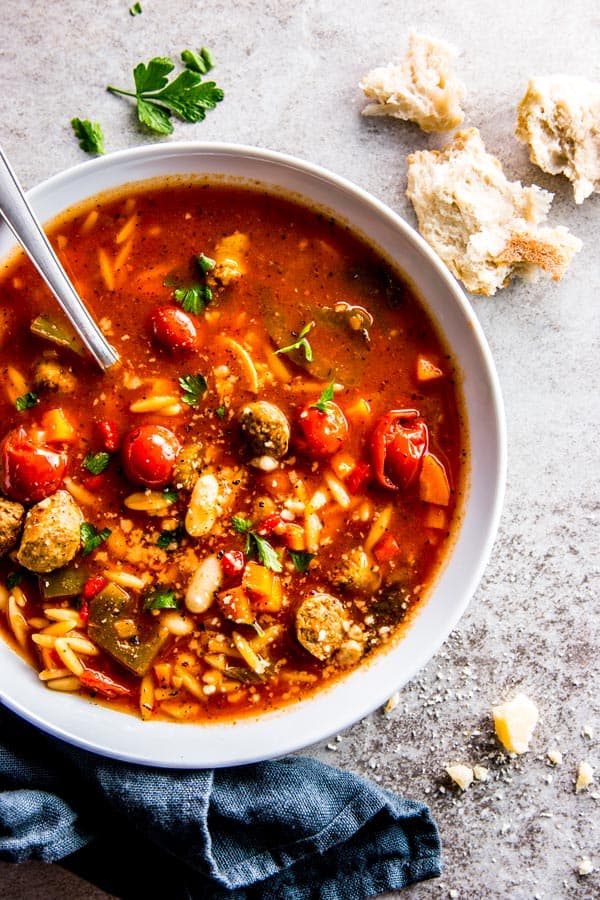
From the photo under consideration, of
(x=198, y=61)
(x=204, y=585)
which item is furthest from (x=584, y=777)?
(x=198, y=61)

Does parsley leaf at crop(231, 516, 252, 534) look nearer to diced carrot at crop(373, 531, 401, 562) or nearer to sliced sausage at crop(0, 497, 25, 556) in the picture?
diced carrot at crop(373, 531, 401, 562)

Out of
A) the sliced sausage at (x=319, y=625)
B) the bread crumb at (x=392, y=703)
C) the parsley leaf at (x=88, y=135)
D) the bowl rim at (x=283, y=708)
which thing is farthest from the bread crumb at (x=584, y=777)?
the parsley leaf at (x=88, y=135)

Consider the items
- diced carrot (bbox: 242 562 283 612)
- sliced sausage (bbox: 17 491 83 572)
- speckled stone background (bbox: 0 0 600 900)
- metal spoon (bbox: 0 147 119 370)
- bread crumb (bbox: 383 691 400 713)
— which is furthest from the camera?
bread crumb (bbox: 383 691 400 713)

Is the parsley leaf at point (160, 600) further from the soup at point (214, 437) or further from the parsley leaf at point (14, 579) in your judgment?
the parsley leaf at point (14, 579)

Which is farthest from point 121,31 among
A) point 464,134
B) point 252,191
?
point 464,134

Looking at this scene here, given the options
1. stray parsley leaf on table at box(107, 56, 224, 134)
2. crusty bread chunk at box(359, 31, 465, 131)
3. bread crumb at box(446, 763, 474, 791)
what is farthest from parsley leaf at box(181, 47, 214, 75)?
bread crumb at box(446, 763, 474, 791)

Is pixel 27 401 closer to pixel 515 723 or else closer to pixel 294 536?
pixel 294 536
